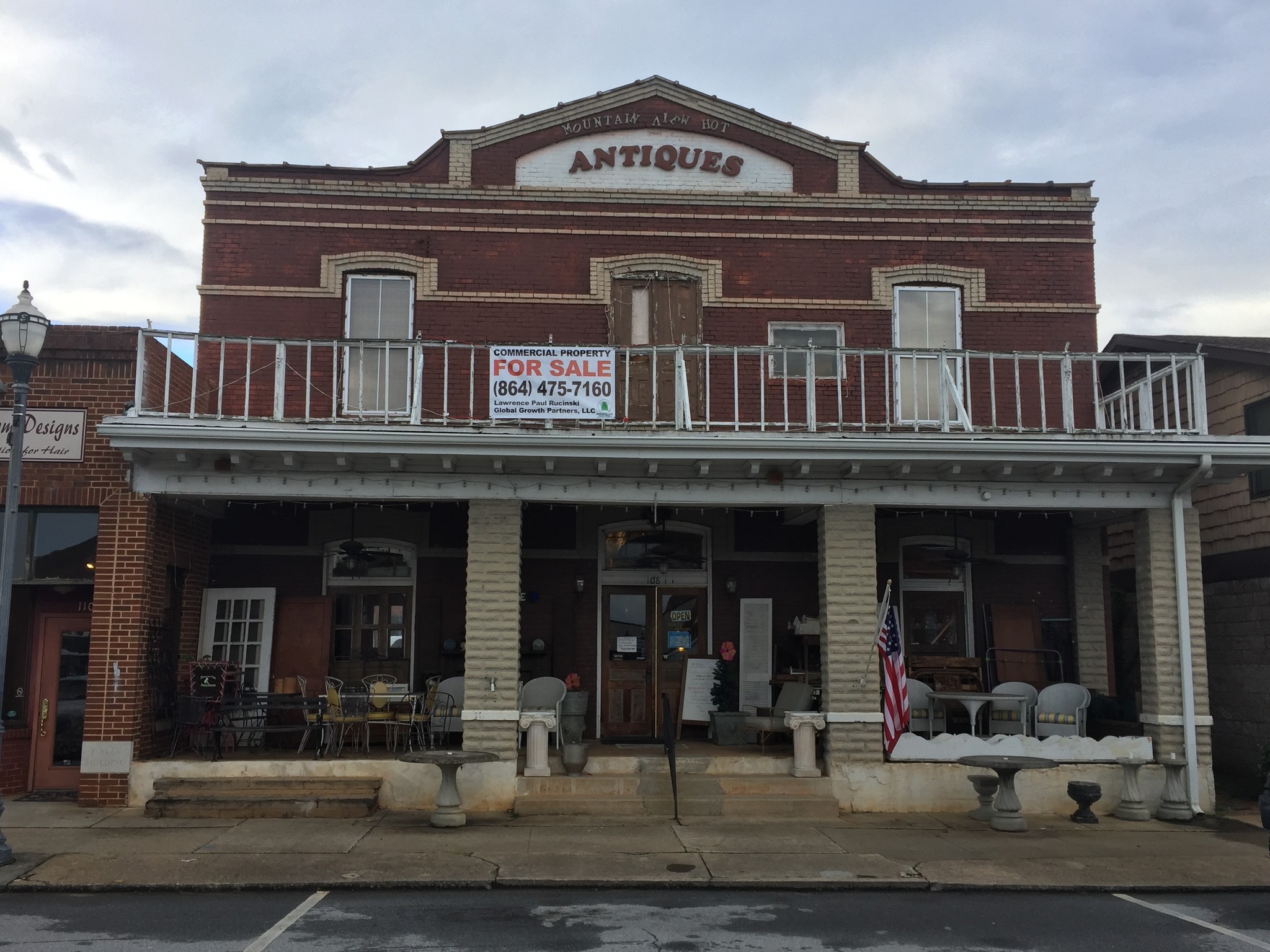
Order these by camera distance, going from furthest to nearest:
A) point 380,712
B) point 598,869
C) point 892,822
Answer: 1. point 380,712
2. point 892,822
3. point 598,869

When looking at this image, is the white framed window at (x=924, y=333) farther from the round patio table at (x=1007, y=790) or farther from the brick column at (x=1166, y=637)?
the round patio table at (x=1007, y=790)

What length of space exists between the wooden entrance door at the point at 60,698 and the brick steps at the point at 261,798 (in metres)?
1.65

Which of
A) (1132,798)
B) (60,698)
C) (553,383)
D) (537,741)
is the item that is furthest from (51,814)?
(1132,798)

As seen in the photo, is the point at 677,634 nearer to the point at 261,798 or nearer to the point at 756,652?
the point at 756,652

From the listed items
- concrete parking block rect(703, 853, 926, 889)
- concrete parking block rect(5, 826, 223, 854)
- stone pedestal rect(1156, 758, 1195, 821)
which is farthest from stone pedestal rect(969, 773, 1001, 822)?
concrete parking block rect(5, 826, 223, 854)

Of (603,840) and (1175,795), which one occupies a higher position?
(1175,795)

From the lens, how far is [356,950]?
22.0 feet

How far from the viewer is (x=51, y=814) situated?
416 inches

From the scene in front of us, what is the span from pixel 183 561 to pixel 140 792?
272 centimetres

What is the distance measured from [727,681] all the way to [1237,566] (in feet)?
24.5

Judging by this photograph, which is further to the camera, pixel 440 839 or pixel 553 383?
pixel 553 383

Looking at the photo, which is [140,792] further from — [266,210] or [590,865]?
[266,210]

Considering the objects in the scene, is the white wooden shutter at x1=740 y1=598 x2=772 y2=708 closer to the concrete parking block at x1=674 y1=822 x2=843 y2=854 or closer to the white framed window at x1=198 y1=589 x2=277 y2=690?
the concrete parking block at x1=674 y1=822 x2=843 y2=854

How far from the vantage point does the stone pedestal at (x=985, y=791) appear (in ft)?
36.8
